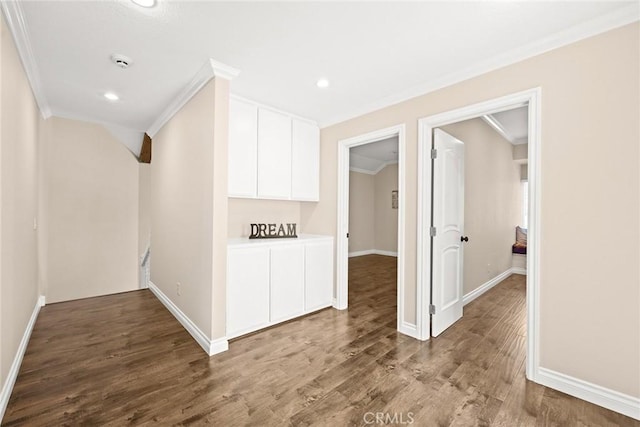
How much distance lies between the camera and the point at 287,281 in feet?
10.1

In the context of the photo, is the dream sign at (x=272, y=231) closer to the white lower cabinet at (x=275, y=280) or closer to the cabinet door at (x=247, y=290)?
the white lower cabinet at (x=275, y=280)

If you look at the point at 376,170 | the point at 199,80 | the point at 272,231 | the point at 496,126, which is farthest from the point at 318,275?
the point at 376,170

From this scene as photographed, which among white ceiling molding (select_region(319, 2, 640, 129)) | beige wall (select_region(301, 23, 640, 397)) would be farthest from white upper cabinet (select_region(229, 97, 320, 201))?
beige wall (select_region(301, 23, 640, 397))

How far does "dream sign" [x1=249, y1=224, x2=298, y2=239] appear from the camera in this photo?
3361mm

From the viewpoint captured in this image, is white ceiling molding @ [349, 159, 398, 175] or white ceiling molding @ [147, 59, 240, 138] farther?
white ceiling molding @ [349, 159, 398, 175]

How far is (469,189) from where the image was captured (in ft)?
12.1

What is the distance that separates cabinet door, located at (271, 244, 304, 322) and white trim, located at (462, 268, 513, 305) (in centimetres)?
212

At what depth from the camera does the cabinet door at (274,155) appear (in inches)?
123

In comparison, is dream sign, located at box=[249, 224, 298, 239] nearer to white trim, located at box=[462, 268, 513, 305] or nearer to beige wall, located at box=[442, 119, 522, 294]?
beige wall, located at box=[442, 119, 522, 294]

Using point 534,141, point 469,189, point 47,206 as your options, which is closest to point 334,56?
point 534,141

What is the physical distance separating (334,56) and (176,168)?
2.20 m

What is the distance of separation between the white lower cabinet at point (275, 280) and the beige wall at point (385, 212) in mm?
4532

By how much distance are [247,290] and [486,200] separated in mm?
3696

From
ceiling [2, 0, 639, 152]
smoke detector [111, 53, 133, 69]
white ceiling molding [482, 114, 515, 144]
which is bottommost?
smoke detector [111, 53, 133, 69]
